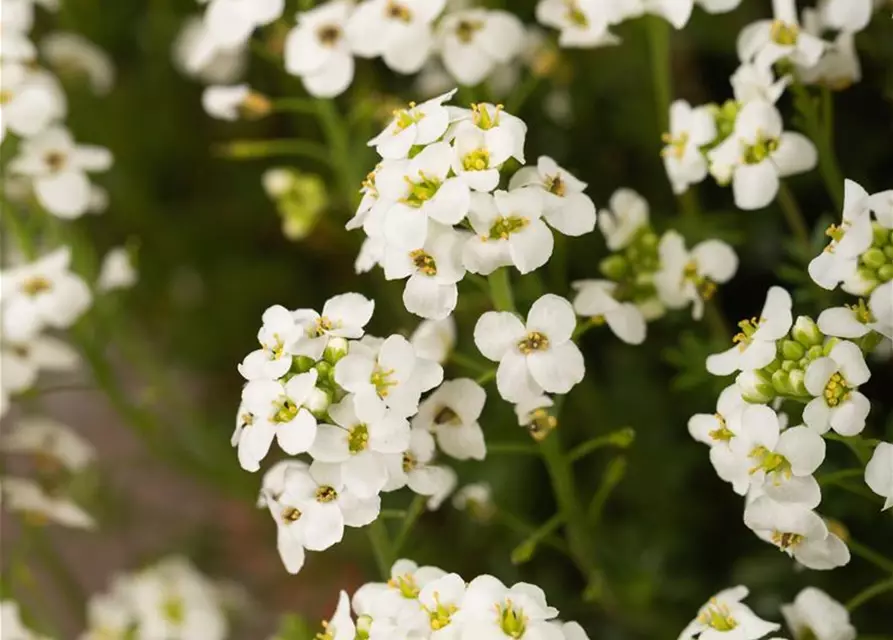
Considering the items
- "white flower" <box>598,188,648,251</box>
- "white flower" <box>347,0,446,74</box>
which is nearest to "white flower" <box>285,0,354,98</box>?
"white flower" <box>347,0,446,74</box>

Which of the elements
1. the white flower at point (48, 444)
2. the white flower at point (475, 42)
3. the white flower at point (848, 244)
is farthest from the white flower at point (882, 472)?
the white flower at point (48, 444)

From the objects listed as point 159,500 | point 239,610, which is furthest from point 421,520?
point 159,500

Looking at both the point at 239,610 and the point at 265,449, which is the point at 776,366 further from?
the point at 239,610

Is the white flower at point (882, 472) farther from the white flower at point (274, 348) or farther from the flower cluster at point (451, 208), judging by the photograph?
the white flower at point (274, 348)

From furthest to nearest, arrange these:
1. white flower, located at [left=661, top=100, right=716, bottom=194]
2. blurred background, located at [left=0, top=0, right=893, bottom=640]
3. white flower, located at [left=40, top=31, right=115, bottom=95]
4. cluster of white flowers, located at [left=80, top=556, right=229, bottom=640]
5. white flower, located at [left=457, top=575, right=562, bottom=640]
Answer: white flower, located at [left=40, top=31, right=115, bottom=95] → cluster of white flowers, located at [left=80, top=556, right=229, bottom=640] → blurred background, located at [left=0, top=0, right=893, bottom=640] → white flower, located at [left=661, top=100, right=716, bottom=194] → white flower, located at [left=457, top=575, right=562, bottom=640]

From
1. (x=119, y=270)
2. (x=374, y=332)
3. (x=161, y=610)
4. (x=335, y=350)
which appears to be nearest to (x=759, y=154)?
(x=335, y=350)

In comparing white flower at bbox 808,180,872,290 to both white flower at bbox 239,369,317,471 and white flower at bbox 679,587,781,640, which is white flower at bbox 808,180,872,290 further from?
white flower at bbox 239,369,317,471
